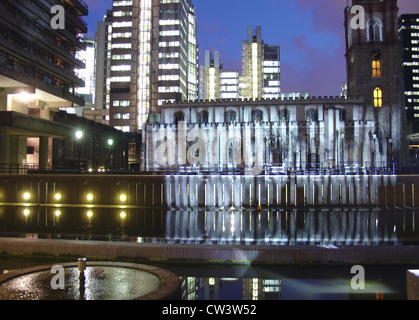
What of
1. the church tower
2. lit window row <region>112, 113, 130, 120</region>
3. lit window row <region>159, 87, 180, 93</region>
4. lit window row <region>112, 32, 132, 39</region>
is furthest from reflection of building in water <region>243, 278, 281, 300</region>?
lit window row <region>112, 32, 132, 39</region>

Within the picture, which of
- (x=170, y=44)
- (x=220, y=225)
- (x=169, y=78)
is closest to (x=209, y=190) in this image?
(x=220, y=225)

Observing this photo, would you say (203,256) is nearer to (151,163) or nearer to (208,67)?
(151,163)

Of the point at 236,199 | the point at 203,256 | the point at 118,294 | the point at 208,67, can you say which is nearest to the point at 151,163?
the point at 236,199

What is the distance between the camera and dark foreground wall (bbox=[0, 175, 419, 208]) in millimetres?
40250

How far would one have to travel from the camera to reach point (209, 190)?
40.9 meters

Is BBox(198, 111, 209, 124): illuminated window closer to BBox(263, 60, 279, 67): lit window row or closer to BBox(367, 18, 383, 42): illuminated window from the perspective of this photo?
BBox(367, 18, 383, 42): illuminated window

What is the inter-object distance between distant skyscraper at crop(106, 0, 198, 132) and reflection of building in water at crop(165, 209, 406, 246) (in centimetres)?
7908

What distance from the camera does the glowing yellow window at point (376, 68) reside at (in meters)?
63.7

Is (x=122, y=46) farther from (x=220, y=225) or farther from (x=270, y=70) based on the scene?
(x=220, y=225)

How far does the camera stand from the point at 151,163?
63906 millimetres

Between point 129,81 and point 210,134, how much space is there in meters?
61.4

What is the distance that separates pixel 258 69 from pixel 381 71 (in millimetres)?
80736

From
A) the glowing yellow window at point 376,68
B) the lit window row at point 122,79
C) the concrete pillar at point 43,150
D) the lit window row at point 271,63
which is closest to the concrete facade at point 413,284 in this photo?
the concrete pillar at point 43,150

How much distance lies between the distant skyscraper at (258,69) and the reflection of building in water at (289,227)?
104514mm
